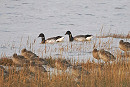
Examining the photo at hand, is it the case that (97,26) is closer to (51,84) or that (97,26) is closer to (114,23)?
(114,23)

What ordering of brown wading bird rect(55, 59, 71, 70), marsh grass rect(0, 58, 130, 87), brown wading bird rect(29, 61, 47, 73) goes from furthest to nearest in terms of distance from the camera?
brown wading bird rect(55, 59, 71, 70) → brown wading bird rect(29, 61, 47, 73) → marsh grass rect(0, 58, 130, 87)

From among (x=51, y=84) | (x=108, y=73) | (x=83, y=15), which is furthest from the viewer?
(x=83, y=15)

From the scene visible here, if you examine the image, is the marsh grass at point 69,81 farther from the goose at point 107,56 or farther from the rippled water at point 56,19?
the rippled water at point 56,19

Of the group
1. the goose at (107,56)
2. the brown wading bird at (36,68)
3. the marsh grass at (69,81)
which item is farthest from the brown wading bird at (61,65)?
the goose at (107,56)

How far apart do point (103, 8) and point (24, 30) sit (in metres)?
17.3

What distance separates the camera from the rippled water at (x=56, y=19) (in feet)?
64.4

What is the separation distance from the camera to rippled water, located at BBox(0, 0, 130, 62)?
19.6m

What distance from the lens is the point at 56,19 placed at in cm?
3062

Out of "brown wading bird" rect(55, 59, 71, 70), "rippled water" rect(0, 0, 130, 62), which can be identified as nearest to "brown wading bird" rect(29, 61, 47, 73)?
"brown wading bird" rect(55, 59, 71, 70)

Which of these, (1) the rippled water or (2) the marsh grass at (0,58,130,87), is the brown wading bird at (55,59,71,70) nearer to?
(2) the marsh grass at (0,58,130,87)

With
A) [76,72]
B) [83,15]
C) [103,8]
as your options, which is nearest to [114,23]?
[83,15]

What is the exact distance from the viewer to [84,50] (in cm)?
1511

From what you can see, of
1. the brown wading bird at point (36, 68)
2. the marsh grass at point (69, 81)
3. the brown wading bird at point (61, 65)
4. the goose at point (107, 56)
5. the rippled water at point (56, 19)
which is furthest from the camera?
the rippled water at point (56, 19)

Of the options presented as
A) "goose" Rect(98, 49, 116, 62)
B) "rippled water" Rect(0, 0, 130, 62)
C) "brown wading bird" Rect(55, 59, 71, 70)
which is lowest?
"rippled water" Rect(0, 0, 130, 62)
